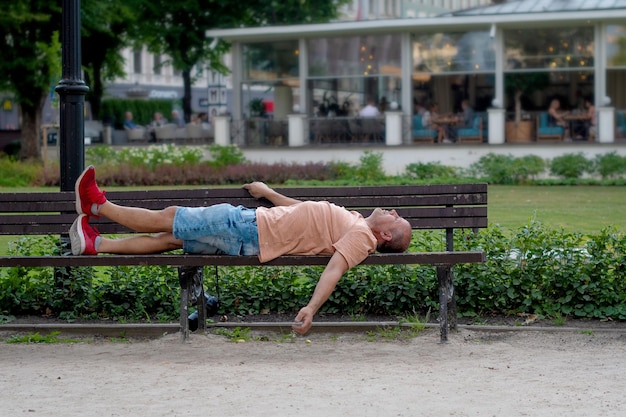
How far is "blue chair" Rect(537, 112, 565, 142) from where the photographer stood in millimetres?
31219

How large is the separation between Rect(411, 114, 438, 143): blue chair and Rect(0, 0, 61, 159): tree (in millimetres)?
10835

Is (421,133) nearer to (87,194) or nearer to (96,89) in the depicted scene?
(96,89)

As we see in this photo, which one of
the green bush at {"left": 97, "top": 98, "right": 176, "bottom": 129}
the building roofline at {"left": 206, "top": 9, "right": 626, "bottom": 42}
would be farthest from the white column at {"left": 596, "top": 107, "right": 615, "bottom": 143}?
the green bush at {"left": 97, "top": 98, "right": 176, "bottom": 129}

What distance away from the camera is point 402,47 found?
33.9m

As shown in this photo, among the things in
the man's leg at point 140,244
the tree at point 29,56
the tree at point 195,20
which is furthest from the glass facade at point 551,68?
the man's leg at point 140,244

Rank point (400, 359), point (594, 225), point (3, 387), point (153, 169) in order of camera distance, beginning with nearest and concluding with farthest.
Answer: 1. point (3, 387)
2. point (400, 359)
3. point (594, 225)
4. point (153, 169)

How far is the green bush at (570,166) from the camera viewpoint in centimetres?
2808

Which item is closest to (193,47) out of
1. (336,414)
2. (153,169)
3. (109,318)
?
(153,169)

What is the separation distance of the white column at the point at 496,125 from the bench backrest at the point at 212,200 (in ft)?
77.9

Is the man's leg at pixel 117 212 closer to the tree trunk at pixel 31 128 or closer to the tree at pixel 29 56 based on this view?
the tree at pixel 29 56

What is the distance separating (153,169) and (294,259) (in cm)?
2042

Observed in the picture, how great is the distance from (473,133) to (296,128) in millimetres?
5190

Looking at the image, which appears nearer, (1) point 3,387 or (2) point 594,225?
(1) point 3,387

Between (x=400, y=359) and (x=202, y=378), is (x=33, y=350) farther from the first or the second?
(x=400, y=359)
